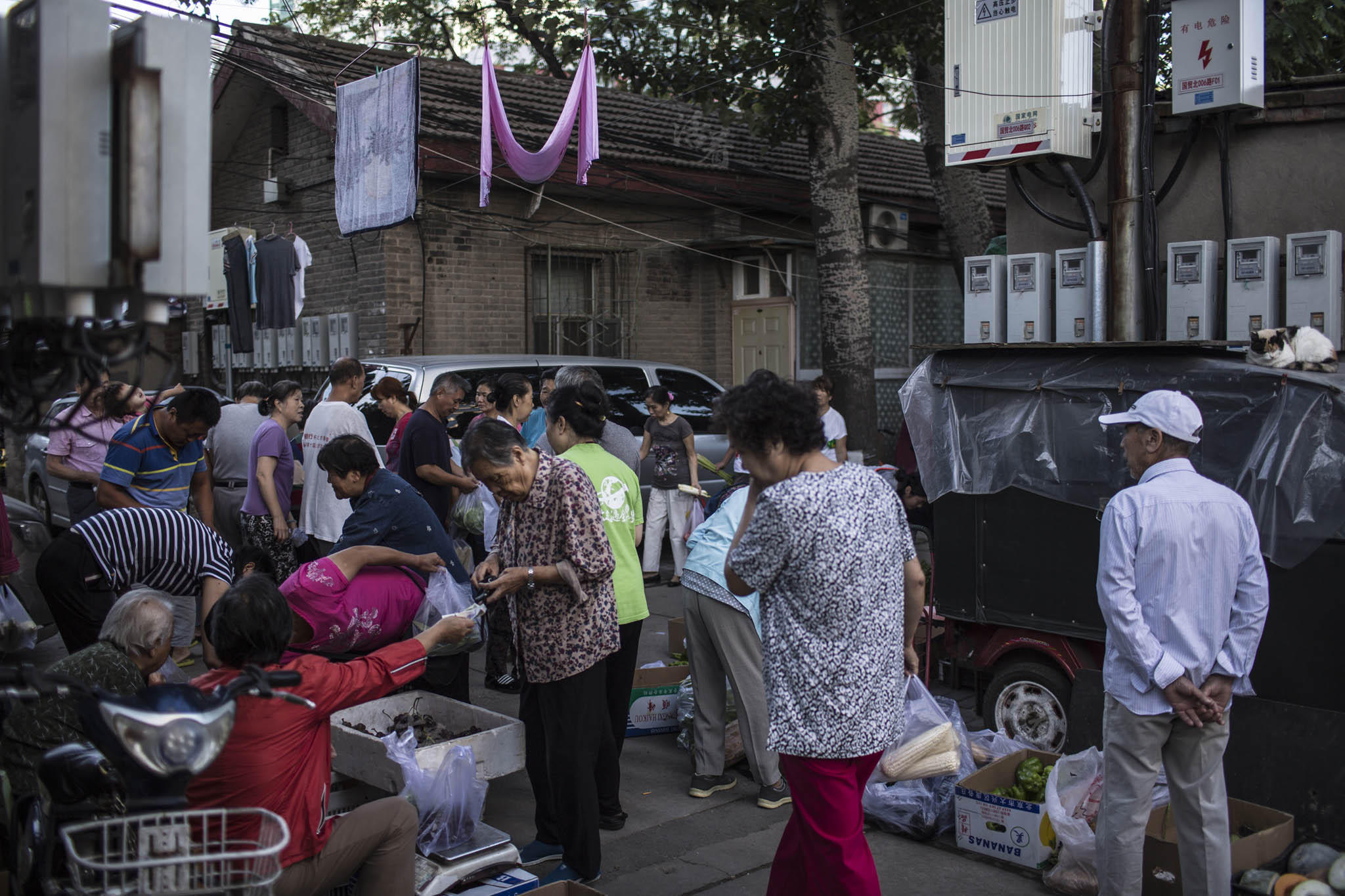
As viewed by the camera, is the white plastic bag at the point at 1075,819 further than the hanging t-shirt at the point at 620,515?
No

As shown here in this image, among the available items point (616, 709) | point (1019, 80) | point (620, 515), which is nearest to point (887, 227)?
point (1019, 80)

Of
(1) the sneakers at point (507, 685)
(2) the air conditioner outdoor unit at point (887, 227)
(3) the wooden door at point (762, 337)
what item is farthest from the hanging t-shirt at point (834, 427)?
(2) the air conditioner outdoor unit at point (887, 227)

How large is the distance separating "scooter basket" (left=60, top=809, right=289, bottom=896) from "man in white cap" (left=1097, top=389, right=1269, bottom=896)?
260cm

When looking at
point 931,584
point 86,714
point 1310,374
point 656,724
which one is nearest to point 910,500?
point 931,584

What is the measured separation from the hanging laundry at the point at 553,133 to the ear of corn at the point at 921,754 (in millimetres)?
6808

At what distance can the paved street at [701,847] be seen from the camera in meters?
4.27

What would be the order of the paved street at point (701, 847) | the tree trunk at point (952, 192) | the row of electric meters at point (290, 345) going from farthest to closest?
the tree trunk at point (952, 192)
the row of electric meters at point (290, 345)
the paved street at point (701, 847)

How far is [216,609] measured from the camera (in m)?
2.98

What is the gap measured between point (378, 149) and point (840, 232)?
4.60 m

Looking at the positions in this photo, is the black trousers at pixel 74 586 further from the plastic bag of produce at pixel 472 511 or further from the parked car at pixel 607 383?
the parked car at pixel 607 383

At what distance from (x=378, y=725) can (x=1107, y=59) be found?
5355mm

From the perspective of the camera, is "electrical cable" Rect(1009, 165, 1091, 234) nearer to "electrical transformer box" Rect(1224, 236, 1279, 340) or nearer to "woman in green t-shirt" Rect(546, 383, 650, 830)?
"electrical transformer box" Rect(1224, 236, 1279, 340)

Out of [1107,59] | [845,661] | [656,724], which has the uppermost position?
[1107,59]

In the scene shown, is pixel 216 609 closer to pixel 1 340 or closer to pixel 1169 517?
pixel 1 340
